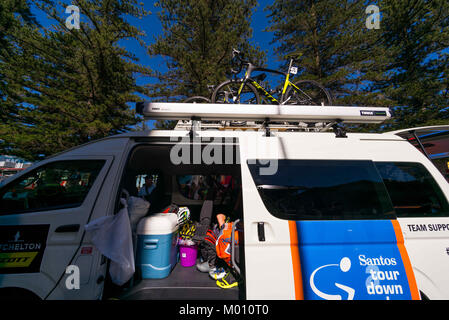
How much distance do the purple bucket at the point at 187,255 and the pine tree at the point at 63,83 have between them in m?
7.92

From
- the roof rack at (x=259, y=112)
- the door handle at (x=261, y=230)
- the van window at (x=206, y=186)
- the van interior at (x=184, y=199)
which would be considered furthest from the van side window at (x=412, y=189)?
the van window at (x=206, y=186)

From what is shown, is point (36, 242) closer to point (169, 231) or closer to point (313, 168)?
point (169, 231)

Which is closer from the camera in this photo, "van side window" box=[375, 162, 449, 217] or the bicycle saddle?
"van side window" box=[375, 162, 449, 217]

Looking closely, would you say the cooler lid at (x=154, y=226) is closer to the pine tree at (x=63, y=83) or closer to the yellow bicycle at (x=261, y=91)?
the yellow bicycle at (x=261, y=91)

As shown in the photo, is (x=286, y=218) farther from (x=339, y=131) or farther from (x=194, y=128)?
(x=194, y=128)

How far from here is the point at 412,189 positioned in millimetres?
1807

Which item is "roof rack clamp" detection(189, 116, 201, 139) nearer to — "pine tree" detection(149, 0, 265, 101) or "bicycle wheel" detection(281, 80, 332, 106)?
"bicycle wheel" detection(281, 80, 332, 106)

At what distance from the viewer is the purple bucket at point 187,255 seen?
2615mm

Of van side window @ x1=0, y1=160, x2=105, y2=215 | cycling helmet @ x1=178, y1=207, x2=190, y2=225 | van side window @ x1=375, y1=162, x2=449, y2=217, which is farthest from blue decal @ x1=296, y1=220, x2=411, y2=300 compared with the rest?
van side window @ x1=0, y1=160, x2=105, y2=215

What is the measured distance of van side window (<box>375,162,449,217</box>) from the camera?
169 centimetres

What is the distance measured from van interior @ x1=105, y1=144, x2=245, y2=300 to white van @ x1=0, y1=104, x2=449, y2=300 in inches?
1.3

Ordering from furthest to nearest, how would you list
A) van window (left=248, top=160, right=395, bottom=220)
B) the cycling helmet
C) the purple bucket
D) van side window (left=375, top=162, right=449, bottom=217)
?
1. the cycling helmet
2. the purple bucket
3. van side window (left=375, top=162, right=449, bottom=217)
4. van window (left=248, top=160, right=395, bottom=220)

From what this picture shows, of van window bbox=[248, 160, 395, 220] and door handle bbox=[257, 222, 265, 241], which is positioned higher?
van window bbox=[248, 160, 395, 220]
